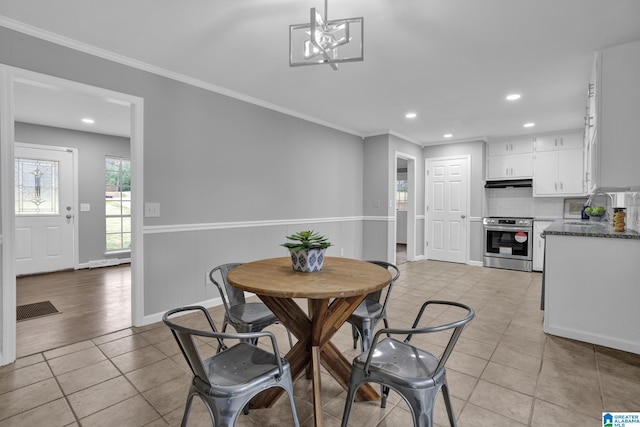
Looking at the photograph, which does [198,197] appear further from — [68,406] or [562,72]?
[562,72]

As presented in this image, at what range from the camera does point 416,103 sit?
13.8 ft

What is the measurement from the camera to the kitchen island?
8.53 ft

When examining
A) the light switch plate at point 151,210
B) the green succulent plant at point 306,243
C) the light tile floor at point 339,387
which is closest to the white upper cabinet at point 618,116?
the light tile floor at point 339,387

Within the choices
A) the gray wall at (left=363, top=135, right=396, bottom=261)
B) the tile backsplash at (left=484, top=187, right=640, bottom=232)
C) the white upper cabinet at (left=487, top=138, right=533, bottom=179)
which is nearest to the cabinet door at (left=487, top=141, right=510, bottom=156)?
the white upper cabinet at (left=487, top=138, right=533, bottom=179)

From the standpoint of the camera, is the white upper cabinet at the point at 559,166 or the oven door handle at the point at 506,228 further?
the oven door handle at the point at 506,228

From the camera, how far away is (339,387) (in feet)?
6.74

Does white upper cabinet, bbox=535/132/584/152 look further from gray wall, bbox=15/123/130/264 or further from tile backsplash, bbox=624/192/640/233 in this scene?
gray wall, bbox=15/123/130/264

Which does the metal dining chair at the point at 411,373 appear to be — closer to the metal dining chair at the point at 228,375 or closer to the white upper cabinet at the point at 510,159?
the metal dining chair at the point at 228,375

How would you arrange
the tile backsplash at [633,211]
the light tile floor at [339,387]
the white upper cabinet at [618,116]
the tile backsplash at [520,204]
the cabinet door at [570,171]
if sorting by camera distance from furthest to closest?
the tile backsplash at [520,204] → the cabinet door at [570,171] → the tile backsplash at [633,211] → the white upper cabinet at [618,116] → the light tile floor at [339,387]

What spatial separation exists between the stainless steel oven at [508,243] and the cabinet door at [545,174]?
0.59 m

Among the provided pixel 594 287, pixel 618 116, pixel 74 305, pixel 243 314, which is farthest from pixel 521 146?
pixel 74 305

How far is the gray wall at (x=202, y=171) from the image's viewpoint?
113 inches

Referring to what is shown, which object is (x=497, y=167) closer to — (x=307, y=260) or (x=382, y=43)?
(x=382, y=43)

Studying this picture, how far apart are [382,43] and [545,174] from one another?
4.68m
